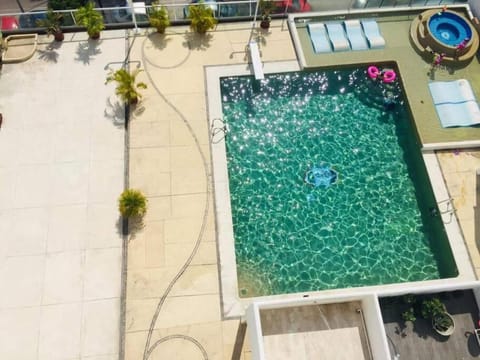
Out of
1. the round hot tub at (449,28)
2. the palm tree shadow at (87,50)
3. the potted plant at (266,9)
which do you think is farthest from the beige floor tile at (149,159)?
the round hot tub at (449,28)

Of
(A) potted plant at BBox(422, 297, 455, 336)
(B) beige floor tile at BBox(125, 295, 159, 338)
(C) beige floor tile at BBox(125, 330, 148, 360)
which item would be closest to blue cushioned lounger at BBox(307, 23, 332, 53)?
(A) potted plant at BBox(422, 297, 455, 336)

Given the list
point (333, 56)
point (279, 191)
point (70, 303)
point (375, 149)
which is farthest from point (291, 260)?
point (333, 56)

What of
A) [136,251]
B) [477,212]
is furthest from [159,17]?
[477,212]

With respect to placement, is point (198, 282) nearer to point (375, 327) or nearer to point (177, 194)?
point (177, 194)

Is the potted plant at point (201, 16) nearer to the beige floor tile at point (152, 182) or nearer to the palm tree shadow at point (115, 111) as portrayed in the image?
the palm tree shadow at point (115, 111)

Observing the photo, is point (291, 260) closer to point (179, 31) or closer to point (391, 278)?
point (391, 278)

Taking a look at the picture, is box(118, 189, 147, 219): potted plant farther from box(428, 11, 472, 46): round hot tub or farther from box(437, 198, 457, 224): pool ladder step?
box(428, 11, 472, 46): round hot tub
